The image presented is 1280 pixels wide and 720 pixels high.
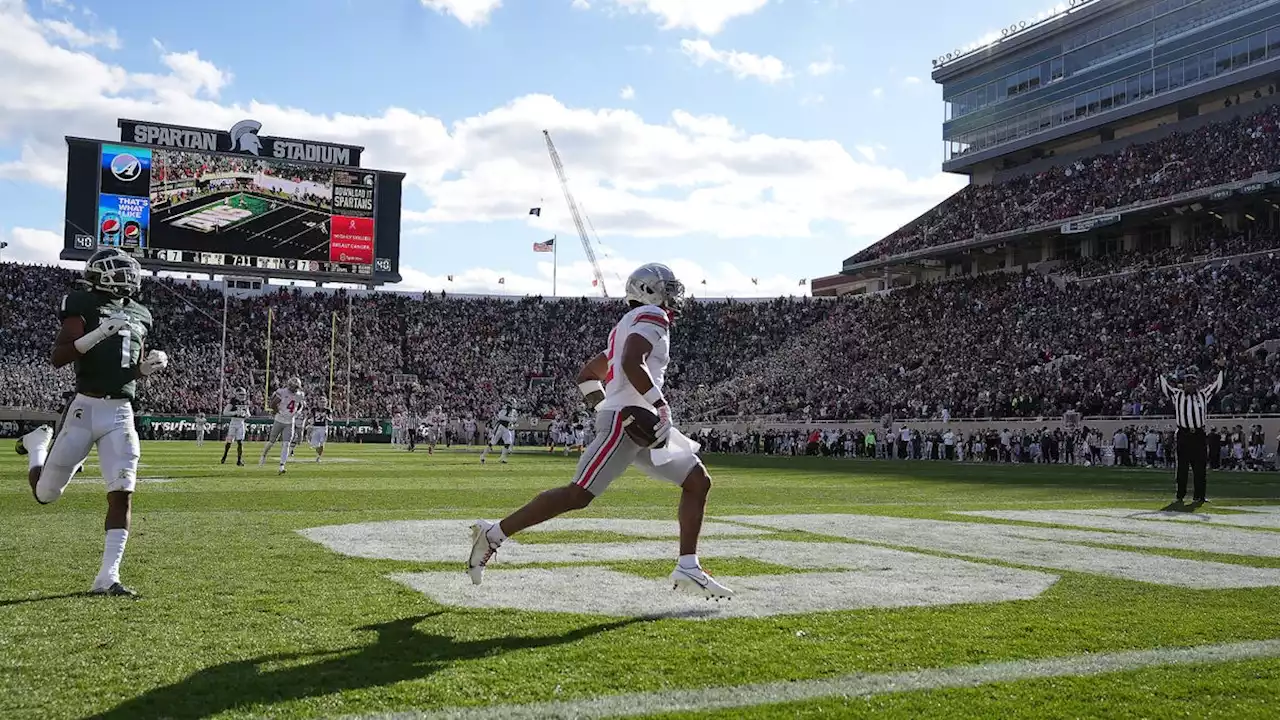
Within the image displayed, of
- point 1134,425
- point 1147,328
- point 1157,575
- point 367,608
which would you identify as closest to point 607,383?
point 367,608

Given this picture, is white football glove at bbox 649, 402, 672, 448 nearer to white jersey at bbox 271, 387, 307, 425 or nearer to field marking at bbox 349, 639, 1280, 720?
field marking at bbox 349, 639, 1280, 720

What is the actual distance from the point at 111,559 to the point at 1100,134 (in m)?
59.2

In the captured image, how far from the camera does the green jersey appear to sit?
21.8 ft

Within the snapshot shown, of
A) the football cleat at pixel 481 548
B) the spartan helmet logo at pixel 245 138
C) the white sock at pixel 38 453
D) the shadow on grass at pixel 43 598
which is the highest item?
the spartan helmet logo at pixel 245 138

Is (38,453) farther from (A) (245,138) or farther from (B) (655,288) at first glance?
(A) (245,138)

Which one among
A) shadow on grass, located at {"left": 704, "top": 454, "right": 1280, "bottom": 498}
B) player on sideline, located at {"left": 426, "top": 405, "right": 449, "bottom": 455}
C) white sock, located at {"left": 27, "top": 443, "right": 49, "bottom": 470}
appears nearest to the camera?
white sock, located at {"left": 27, "top": 443, "right": 49, "bottom": 470}

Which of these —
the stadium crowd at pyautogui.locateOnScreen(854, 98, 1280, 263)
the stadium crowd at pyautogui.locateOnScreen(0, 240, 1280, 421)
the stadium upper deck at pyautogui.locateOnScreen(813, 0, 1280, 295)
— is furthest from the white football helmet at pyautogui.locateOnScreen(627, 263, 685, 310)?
the stadium crowd at pyautogui.locateOnScreen(854, 98, 1280, 263)

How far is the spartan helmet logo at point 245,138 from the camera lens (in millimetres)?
53688

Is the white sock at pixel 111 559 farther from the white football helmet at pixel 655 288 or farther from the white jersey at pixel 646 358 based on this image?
the white football helmet at pixel 655 288

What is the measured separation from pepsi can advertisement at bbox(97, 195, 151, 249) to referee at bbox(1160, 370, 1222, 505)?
4620cm

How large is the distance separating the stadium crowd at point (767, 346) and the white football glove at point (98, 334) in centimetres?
3079

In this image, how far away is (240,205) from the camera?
171 feet

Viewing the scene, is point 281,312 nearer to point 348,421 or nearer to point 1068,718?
point 348,421

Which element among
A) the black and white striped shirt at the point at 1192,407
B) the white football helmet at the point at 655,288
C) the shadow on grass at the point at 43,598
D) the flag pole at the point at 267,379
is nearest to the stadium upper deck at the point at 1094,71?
the black and white striped shirt at the point at 1192,407
